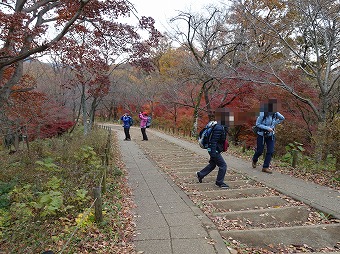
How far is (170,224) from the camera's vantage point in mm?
3686

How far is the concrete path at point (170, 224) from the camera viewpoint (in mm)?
3068

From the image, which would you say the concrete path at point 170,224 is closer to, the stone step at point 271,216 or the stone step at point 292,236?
the stone step at point 292,236

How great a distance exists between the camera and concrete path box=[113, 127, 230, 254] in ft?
10.1

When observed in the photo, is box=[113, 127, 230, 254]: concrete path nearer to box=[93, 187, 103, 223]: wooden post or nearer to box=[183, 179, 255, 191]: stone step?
box=[183, 179, 255, 191]: stone step

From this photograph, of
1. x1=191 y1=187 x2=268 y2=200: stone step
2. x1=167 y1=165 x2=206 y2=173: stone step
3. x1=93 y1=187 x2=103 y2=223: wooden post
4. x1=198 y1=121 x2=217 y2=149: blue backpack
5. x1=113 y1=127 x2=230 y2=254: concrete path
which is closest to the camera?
x1=113 y1=127 x2=230 y2=254: concrete path

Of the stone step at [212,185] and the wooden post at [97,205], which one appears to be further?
the stone step at [212,185]

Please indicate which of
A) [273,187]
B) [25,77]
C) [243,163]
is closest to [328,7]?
[243,163]

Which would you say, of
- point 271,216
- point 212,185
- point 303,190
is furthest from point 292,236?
point 212,185

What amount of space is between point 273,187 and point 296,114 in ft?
32.8

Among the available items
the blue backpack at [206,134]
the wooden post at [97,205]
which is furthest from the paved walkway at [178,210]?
the blue backpack at [206,134]

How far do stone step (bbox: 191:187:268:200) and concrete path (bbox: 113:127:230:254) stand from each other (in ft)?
1.60

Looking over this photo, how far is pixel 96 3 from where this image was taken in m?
7.33

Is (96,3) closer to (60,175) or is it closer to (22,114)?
(60,175)

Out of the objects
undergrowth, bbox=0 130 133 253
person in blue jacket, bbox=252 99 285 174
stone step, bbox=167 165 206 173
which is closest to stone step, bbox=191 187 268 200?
person in blue jacket, bbox=252 99 285 174
